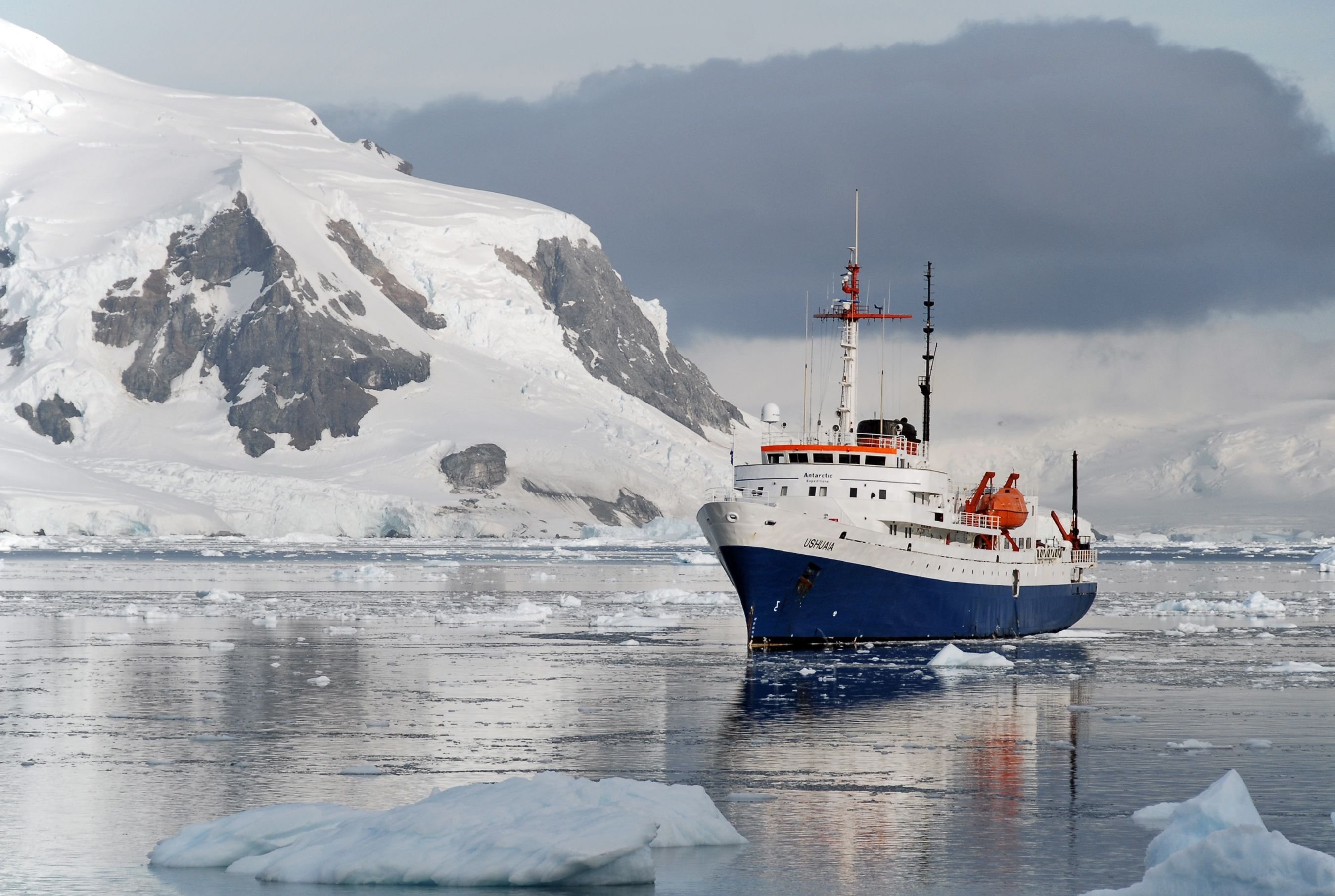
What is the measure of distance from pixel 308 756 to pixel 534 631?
1002 inches

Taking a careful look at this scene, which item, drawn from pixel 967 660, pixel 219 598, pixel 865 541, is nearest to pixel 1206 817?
pixel 967 660

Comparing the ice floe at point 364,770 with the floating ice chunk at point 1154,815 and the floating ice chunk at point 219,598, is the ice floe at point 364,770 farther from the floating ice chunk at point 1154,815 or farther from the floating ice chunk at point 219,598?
the floating ice chunk at point 219,598

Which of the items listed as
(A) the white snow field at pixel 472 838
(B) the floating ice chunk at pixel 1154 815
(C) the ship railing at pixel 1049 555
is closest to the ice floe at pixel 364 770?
(A) the white snow field at pixel 472 838

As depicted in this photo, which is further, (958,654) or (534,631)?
(534,631)

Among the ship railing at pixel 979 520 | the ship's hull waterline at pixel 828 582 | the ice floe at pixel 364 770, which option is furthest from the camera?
the ship railing at pixel 979 520

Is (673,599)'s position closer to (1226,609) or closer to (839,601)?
(839,601)

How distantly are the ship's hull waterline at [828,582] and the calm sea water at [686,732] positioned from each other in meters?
1.28

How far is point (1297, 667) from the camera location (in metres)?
36.8

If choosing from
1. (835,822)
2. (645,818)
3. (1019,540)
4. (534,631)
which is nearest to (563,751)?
(835,822)

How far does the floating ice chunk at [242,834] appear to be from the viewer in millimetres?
15125

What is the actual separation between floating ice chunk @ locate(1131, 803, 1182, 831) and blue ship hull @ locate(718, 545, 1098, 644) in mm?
24740

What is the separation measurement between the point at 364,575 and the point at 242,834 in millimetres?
73027

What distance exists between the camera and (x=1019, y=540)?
53.0 metres

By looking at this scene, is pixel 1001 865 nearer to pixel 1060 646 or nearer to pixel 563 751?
pixel 563 751
